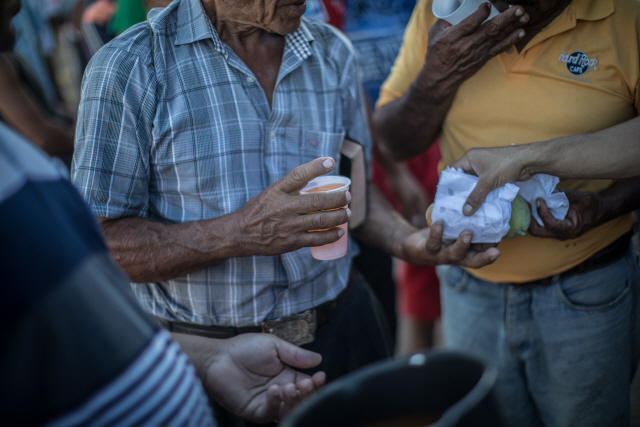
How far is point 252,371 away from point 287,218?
47 cm

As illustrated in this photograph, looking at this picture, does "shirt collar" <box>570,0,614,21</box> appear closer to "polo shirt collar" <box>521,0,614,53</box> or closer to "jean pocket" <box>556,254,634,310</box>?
"polo shirt collar" <box>521,0,614,53</box>

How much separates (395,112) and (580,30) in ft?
2.51

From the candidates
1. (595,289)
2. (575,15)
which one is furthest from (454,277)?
(575,15)

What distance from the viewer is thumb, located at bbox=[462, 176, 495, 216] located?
1.52m

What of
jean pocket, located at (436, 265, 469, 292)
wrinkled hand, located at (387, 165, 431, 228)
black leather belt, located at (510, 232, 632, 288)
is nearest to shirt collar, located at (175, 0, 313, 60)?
jean pocket, located at (436, 265, 469, 292)

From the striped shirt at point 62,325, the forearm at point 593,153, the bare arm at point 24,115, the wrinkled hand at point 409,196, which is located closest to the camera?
the striped shirt at point 62,325

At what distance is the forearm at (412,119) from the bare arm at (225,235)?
71 cm

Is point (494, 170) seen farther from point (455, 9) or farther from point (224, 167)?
point (224, 167)

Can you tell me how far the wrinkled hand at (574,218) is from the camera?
164 cm

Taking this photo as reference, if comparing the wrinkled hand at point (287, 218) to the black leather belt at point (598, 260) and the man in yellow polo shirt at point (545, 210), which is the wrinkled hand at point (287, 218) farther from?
the black leather belt at point (598, 260)

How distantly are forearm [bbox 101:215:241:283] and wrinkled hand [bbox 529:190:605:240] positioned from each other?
1077 millimetres

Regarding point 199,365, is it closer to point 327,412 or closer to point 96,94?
point 327,412

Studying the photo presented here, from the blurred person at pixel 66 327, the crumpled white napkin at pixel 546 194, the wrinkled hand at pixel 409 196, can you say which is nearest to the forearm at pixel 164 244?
the blurred person at pixel 66 327

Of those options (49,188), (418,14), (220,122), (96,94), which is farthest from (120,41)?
(418,14)
